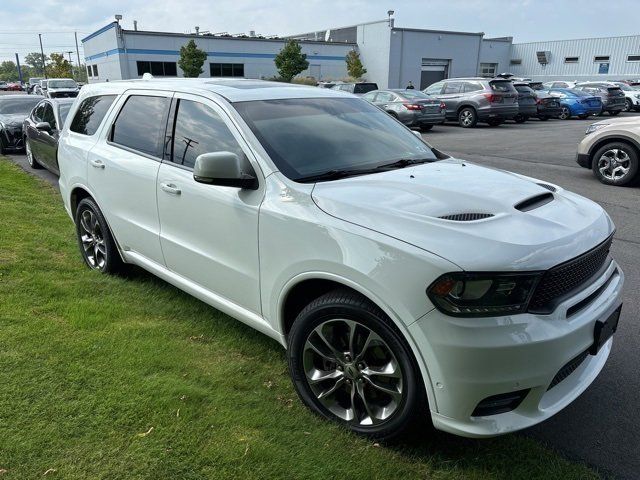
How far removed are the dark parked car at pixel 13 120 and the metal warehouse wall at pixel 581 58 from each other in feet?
187

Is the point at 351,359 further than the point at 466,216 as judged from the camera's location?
Yes

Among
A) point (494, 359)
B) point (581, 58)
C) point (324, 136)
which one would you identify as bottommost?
point (494, 359)

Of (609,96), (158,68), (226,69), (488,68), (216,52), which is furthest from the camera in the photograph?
(488,68)

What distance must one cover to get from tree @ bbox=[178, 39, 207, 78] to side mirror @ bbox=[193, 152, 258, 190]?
4433 cm

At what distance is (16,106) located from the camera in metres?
13.6

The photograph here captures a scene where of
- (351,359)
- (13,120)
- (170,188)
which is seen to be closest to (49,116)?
(13,120)

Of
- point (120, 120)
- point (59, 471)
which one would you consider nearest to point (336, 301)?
point (59, 471)

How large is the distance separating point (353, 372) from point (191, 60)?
45.9 meters

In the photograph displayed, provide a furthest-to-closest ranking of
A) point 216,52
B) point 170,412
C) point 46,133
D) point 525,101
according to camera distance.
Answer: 1. point 216,52
2. point 525,101
3. point 46,133
4. point 170,412

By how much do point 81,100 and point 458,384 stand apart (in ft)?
14.8

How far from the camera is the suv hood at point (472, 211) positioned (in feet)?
7.38

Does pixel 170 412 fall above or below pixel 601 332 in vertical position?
below

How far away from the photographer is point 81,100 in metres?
5.08

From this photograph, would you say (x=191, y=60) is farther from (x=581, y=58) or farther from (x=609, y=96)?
(x=581, y=58)
